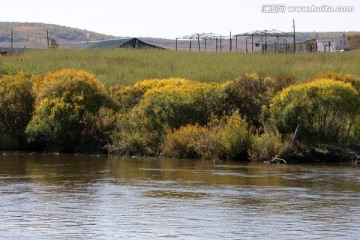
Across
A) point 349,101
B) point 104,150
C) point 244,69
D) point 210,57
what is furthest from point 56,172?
point 210,57

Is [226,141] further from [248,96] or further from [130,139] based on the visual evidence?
[130,139]

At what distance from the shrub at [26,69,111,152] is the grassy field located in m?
9.21

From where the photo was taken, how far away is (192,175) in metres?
40.5

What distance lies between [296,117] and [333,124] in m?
2.15

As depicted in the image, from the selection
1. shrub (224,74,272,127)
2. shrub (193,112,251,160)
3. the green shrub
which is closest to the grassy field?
the green shrub

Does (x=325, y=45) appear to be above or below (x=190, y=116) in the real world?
above

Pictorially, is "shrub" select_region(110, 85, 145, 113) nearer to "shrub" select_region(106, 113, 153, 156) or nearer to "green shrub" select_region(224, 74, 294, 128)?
"shrub" select_region(106, 113, 153, 156)

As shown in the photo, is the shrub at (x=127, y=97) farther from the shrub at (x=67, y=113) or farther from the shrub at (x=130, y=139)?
the shrub at (x=130, y=139)

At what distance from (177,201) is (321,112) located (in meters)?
20.7

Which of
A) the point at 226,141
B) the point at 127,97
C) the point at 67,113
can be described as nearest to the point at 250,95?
the point at 226,141

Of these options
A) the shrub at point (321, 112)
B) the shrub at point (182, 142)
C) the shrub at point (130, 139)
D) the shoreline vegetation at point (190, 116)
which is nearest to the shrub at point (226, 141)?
the shoreline vegetation at point (190, 116)

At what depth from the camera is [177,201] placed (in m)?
31.1

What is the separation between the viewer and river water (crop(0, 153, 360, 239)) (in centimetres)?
2528

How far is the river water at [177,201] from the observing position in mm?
25281
